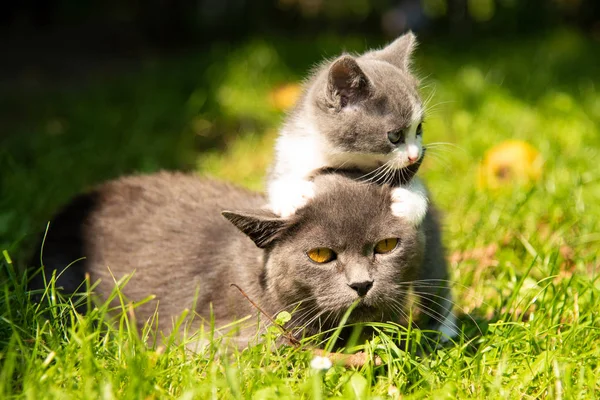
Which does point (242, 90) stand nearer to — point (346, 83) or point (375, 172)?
point (346, 83)

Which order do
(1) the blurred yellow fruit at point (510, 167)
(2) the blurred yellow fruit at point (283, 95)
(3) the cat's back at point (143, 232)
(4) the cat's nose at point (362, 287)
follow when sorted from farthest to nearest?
1. (2) the blurred yellow fruit at point (283, 95)
2. (1) the blurred yellow fruit at point (510, 167)
3. (3) the cat's back at point (143, 232)
4. (4) the cat's nose at point (362, 287)

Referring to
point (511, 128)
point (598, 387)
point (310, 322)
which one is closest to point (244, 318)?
point (310, 322)

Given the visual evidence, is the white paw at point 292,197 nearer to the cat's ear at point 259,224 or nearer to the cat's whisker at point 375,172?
the cat's ear at point 259,224

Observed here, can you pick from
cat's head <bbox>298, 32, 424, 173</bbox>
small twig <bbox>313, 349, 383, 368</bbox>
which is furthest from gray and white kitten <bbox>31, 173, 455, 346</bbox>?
cat's head <bbox>298, 32, 424, 173</bbox>

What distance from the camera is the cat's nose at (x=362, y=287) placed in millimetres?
2121

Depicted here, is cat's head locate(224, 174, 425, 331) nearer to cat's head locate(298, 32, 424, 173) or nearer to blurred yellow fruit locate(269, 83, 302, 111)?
cat's head locate(298, 32, 424, 173)

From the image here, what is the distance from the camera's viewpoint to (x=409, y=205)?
2.27 metres

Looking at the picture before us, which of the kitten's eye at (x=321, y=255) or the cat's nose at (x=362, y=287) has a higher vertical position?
the kitten's eye at (x=321, y=255)

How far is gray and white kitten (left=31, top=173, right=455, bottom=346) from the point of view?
2.17m

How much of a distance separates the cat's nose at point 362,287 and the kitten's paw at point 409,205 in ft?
0.85

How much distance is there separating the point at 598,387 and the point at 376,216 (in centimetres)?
84

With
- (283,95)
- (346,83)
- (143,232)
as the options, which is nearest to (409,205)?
(346,83)

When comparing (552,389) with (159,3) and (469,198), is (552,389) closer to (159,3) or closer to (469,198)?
(469,198)

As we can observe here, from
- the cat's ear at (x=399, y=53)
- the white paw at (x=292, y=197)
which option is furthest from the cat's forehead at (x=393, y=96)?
the white paw at (x=292, y=197)
